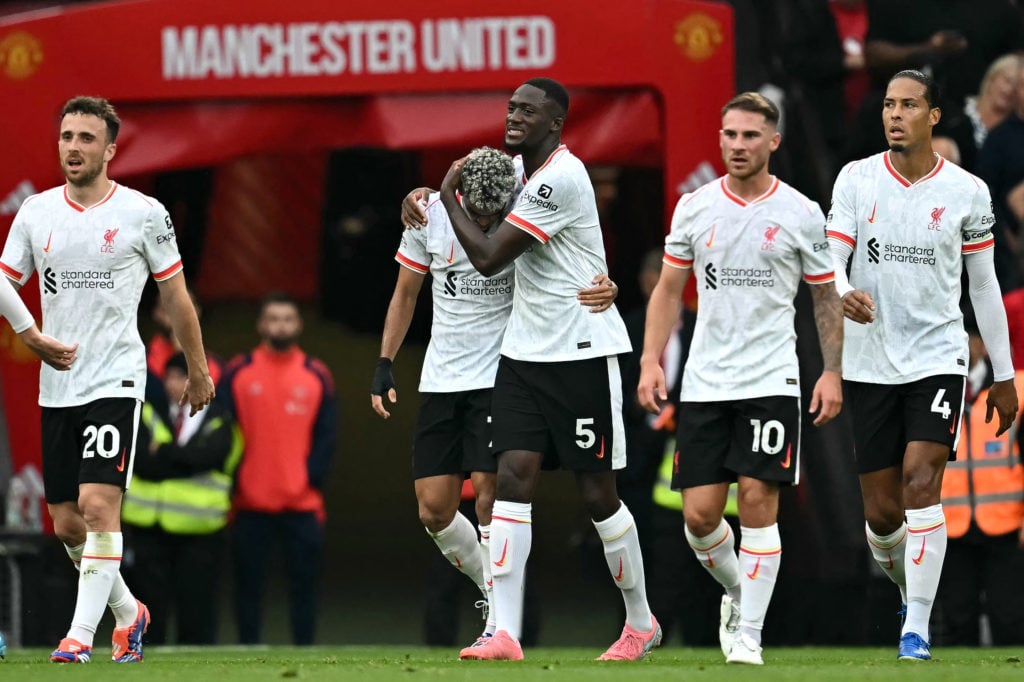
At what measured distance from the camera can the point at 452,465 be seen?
31.1 ft

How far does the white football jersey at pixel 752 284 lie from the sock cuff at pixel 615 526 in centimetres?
62

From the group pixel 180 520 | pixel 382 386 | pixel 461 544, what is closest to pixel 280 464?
pixel 180 520

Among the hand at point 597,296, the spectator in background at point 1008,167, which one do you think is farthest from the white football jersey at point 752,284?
the spectator in background at point 1008,167

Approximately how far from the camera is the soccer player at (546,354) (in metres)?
8.63

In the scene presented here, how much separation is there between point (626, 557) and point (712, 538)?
1.29 ft

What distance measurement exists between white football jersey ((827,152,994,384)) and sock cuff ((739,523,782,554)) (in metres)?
0.84

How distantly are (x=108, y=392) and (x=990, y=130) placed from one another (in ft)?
20.7

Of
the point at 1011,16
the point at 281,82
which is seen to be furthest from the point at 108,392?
the point at 1011,16

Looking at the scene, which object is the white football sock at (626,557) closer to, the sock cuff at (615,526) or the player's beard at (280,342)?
the sock cuff at (615,526)

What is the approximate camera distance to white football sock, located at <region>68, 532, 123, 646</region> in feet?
28.5

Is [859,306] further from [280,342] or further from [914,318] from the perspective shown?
[280,342]

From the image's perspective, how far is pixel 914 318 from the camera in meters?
8.73

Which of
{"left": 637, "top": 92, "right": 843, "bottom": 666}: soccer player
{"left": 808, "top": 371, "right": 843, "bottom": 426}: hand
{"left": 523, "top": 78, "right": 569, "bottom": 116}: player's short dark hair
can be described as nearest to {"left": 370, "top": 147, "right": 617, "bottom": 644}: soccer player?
{"left": 523, "top": 78, "right": 569, "bottom": 116}: player's short dark hair

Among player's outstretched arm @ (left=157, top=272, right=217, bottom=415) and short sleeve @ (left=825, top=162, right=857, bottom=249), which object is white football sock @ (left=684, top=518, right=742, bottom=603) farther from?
player's outstretched arm @ (left=157, top=272, right=217, bottom=415)
